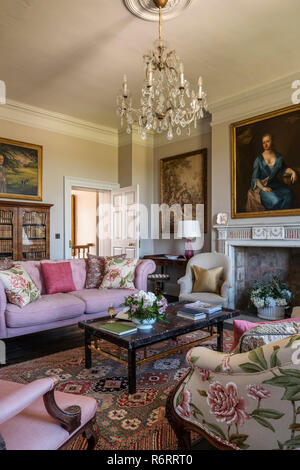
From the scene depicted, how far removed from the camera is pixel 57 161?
567cm

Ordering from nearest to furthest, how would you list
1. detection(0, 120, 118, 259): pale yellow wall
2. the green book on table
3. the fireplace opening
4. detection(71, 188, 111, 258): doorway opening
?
the green book on table
the fireplace opening
detection(0, 120, 118, 259): pale yellow wall
detection(71, 188, 111, 258): doorway opening

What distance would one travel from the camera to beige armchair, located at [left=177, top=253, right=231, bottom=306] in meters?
3.91

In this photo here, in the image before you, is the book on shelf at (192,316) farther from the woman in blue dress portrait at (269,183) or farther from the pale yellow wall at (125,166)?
the pale yellow wall at (125,166)

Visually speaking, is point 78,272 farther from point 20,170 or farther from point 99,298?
point 20,170

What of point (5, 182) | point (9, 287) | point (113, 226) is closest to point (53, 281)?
point (9, 287)

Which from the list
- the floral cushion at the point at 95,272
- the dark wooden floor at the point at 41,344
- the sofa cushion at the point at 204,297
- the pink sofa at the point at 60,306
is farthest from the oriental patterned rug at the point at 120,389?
the floral cushion at the point at 95,272

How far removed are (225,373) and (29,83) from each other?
4.67 meters

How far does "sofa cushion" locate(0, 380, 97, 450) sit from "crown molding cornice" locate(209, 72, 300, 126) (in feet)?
14.2

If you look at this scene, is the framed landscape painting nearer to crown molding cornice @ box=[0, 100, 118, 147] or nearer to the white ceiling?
crown molding cornice @ box=[0, 100, 118, 147]

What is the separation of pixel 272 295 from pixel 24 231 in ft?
12.4

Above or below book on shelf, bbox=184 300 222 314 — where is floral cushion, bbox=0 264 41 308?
above

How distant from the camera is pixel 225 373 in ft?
3.87

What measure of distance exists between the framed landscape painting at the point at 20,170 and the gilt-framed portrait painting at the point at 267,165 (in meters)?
3.24

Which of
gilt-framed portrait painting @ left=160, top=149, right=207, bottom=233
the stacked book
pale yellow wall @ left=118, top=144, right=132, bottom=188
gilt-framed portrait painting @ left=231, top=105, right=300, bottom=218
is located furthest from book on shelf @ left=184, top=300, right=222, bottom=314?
pale yellow wall @ left=118, top=144, right=132, bottom=188
